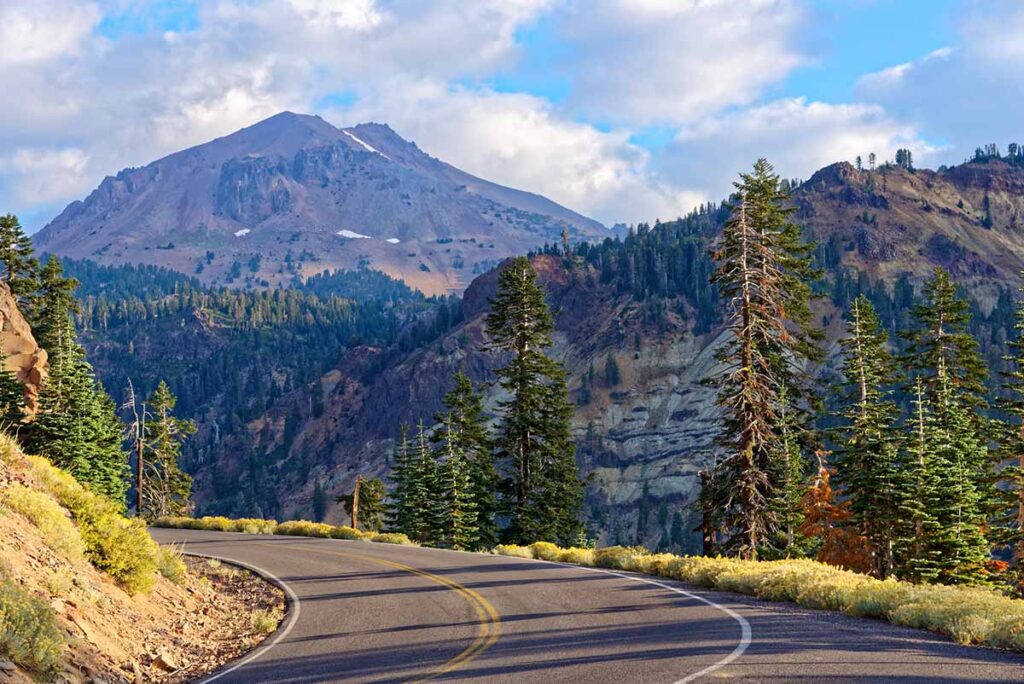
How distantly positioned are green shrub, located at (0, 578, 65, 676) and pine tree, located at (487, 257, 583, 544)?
32201 mm

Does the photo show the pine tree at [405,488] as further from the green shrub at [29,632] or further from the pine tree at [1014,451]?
the green shrub at [29,632]

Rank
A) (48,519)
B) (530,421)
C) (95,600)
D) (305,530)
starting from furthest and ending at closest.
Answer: (530,421)
(305,530)
(48,519)
(95,600)

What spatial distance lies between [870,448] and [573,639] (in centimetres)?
3349

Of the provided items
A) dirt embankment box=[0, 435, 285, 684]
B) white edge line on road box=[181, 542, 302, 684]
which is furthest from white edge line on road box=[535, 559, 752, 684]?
dirt embankment box=[0, 435, 285, 684]

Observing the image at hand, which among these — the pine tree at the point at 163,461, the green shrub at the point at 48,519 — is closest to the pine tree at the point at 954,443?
the green shrub at the point at 48,519

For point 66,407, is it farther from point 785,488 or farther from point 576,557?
point 785,488

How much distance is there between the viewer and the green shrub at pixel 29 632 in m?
12.1

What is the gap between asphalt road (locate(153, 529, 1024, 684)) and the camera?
11.8m

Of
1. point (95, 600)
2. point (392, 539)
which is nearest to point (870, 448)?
point (392, 539)

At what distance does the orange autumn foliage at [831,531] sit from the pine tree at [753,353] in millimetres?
15797

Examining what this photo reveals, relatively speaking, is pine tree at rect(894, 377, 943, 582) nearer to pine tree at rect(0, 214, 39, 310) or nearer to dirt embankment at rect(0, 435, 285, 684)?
dirt embankment at rect(0, 435, 285, 684)

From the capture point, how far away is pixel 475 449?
5528 cm

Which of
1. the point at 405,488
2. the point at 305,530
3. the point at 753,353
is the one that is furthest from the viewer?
the point at 405,488

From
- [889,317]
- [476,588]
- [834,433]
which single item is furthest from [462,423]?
[889,317]
